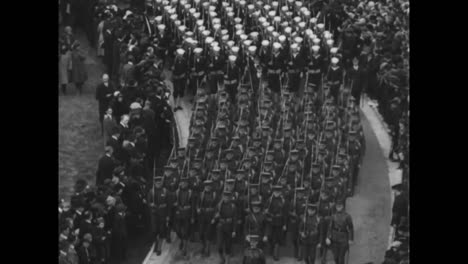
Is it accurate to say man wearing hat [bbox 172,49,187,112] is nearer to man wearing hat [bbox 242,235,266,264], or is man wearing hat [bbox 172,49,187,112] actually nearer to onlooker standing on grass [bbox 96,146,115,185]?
onlooker standing on grass [bbox 96,146,115,185]

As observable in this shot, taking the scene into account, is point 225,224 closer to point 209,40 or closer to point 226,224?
point 226,224

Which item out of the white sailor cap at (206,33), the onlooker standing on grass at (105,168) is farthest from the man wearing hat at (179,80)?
the onlooker standing on grass at (105,168)

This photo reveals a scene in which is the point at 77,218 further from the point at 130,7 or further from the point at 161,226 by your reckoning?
the point at 130,7

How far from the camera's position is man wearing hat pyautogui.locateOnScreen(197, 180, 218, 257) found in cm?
2355

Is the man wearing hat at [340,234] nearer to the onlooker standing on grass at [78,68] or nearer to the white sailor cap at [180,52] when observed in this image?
the white sailor cap at [180,52]

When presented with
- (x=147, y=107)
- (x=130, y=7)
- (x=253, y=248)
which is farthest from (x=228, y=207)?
(x=130, y=7)

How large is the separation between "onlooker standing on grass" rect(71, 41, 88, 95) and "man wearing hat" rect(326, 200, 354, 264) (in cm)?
518

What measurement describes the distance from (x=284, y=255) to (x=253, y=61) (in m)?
3.70

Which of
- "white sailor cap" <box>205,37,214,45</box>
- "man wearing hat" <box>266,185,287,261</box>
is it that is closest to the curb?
"man wearing hat" <box>266,185,287,261</box>

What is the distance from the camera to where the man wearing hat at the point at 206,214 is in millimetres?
23547

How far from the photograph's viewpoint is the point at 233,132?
2436 cm

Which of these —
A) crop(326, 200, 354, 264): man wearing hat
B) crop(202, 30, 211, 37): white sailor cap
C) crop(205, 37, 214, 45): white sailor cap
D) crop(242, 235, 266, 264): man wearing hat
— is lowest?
crop(242, 235, 266, 264): man wearing hat

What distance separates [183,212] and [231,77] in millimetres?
2772

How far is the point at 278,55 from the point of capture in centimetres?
2488
